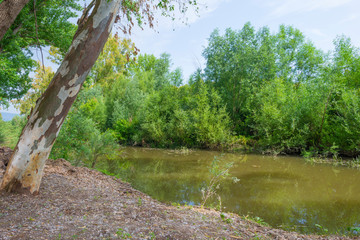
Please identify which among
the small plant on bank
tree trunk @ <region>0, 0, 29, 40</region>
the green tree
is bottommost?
the small plant on bank

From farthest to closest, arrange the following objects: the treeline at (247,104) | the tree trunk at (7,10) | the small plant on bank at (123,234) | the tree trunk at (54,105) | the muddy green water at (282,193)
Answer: the treeline at (247,104), the muddy green water at (282,193), the tree trunk at (54,105), the tree trunk at (7,10), the small plant on bank at (123,234)

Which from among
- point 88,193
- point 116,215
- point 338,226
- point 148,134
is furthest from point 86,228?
point 148,134

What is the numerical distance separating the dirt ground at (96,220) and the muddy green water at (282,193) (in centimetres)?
150

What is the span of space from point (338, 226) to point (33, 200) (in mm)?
5622

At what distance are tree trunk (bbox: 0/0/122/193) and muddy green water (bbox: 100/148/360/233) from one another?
3477 millimetres

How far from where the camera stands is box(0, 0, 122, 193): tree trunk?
11.2 feet

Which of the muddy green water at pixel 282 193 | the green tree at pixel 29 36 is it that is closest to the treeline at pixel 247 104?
the green tree at pixel 29 36

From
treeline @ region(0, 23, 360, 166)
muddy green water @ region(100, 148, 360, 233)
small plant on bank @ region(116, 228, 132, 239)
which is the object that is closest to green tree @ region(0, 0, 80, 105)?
treeline @ region(0, 23, 360, 166)

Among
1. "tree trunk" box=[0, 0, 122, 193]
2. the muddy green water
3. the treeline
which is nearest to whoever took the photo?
"tree trunk" box=[0, 0, 122, 193]

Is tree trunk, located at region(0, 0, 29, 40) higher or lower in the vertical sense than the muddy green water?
higher

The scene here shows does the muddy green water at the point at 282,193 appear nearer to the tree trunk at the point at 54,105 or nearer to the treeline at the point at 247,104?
the tree trunk at the point at 54,105

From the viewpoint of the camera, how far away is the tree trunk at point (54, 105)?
3412 mm

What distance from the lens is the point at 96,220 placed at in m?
3.05

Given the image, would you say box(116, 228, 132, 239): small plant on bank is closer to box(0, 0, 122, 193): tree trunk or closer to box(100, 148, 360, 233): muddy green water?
box(0, 0, 122, 193): tree trunk
